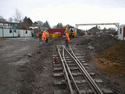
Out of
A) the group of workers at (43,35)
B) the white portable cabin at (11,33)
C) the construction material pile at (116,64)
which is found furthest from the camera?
the white portable cabin at (11,33)

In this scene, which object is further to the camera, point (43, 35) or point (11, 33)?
point (11, 33)

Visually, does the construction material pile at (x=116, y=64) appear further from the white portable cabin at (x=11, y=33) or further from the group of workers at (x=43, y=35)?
the white portable cabin at (x=11, y=33)

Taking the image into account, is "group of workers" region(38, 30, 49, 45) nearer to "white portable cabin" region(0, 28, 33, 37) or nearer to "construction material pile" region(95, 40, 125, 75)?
"construction material pile" region(95, 40, 125, 75)

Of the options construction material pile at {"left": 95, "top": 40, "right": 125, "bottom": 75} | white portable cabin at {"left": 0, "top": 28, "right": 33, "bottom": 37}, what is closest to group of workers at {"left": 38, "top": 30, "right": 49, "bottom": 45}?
construction material pile at {"left": 95, "top": 40, "right": 125, "bottom": 75}

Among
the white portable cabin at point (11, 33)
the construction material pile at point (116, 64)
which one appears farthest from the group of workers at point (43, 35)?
the white portable cabin at point (11, 33)

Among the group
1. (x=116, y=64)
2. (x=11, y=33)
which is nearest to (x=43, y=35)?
(x=116, y=64)

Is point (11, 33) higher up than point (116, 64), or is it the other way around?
point (11, 33)

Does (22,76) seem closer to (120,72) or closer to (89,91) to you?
(89,91)

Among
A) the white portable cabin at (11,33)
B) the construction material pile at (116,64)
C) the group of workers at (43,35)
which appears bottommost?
the construction material pile at (116,64)

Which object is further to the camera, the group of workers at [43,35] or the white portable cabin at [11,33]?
the white portable cabin at [11,33]

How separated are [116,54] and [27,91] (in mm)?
6337

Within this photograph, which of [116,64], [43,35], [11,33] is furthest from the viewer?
[11,33]

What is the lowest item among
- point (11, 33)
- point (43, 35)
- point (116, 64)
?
point (116, 64)

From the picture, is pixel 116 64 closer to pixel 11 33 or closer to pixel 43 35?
pixel 43 35
